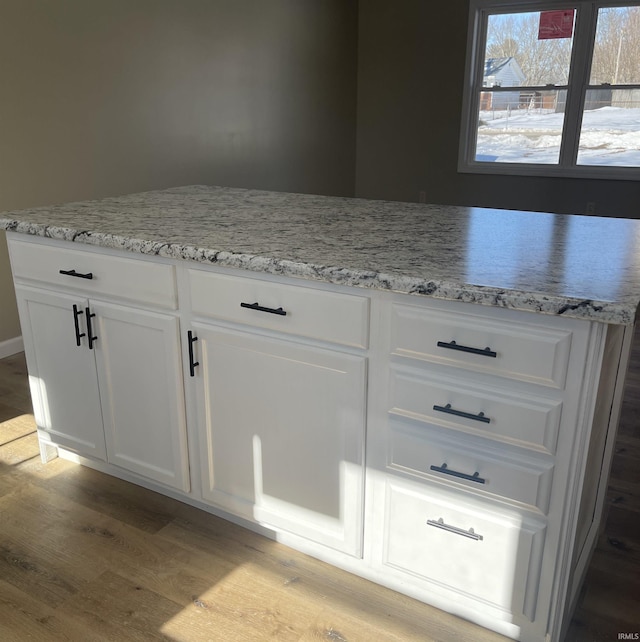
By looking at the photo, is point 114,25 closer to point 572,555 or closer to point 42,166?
point 42,166

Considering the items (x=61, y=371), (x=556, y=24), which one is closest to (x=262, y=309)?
(x=61, y=371)

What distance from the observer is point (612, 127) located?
5.61m

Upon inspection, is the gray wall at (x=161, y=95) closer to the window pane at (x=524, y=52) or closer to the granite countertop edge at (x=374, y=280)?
A: the window pane at (x=524, y=52)

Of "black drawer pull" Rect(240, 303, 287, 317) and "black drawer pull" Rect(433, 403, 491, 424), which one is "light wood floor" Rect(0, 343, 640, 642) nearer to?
"black drawer pull" Rect(433, 403, 491, 424)

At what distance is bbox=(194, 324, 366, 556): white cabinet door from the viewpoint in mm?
1629

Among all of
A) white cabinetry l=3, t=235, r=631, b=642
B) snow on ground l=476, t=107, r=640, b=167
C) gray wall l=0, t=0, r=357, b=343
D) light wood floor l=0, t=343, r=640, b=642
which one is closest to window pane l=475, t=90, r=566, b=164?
snow on ground l=476, t=107, r=640, b=167

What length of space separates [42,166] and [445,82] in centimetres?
406

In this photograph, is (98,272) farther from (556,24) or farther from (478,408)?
(556,24)

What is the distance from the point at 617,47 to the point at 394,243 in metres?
4.86

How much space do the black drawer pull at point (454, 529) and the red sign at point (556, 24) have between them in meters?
5.32

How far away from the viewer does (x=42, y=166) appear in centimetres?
344

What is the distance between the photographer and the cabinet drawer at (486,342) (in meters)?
1.29

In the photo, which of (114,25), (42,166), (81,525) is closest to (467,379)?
(81,525)

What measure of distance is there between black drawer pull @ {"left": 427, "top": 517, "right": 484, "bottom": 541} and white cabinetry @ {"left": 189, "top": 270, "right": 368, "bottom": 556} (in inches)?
8.1
